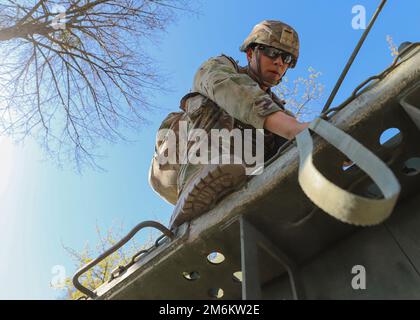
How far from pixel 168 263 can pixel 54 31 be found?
243 inches

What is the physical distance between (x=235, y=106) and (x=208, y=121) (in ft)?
1.60

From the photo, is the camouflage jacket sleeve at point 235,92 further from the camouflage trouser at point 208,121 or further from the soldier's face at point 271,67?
the soldier's face at point 271,67

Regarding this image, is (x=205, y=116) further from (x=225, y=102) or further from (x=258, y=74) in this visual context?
(x=258, y=74)

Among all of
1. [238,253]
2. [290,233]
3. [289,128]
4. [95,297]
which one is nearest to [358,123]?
[289,128]

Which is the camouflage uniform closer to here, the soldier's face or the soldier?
the soldier

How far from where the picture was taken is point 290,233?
213 cm

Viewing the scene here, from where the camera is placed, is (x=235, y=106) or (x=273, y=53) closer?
(x=235, y=106)

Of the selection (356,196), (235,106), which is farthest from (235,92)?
(356,196)

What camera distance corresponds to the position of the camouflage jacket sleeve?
2.37 metres

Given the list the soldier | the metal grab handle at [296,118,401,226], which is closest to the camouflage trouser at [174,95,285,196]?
the soldier

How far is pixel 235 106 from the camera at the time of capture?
8.26 ft

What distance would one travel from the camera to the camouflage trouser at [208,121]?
2.93 metres
